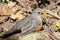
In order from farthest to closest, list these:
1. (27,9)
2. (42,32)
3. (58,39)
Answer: (27,9) → (42,32) → (58,39)

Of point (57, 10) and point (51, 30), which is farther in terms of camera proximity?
point (57, 10)

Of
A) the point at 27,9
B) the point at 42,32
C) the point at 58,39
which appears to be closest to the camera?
the point at 58,39

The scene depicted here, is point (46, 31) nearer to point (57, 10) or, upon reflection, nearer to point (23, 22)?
point (23, 22)

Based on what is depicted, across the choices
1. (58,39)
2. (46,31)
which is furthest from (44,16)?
(58,39)

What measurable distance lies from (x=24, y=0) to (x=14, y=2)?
289mm

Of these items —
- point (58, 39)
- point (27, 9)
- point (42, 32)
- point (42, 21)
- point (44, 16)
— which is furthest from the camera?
point (27, 9)

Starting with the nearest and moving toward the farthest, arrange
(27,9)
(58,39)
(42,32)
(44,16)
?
(58,39) → (42,32) → (44,16) → (27,9)

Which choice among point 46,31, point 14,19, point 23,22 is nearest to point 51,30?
point 46,31

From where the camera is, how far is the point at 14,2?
6254mm

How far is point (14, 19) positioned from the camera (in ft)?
17.8

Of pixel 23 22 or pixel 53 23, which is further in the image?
pixel 53 23

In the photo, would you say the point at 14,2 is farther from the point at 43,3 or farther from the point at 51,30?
the point at 51,30

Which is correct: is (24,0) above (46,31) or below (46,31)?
above

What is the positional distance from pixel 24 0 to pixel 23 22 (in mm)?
1523
